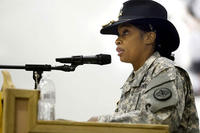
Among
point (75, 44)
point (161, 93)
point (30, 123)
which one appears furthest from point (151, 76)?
point (75, 44)

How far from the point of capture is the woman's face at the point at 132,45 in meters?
3.29

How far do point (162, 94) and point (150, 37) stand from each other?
2.71 ft

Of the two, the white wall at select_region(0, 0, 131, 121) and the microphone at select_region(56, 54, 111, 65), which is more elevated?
the white wall at select_region(0, 0, 131, 121)

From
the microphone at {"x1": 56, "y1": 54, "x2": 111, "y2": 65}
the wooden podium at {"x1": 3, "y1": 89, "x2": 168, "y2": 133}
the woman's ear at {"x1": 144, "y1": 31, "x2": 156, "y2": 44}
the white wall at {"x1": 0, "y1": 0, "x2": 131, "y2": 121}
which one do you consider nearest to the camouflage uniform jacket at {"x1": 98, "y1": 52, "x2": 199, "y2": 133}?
the woman's ear at {"x1": 144, "y1": 31, "x2": 156, "y2": 44}

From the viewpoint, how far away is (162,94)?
2570mm

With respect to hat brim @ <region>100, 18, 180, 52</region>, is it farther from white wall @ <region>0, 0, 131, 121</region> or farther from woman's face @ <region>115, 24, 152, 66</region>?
white wall @ <region>0, 0, 131, 121</region>

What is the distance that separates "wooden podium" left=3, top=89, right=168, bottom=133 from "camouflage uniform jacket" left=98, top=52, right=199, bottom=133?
1.29 feet

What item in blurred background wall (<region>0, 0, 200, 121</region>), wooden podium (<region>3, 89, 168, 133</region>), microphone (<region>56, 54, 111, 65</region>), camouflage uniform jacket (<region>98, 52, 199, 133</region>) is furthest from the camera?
blurred background wall (<region>0, 0, 200, 121</region>)

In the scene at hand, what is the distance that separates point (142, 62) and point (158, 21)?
29 centimetres

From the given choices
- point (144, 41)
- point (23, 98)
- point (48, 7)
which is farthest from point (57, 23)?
point (23, 98)

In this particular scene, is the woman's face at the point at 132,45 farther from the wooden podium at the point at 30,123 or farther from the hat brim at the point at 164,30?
the wooden podium at the point at 30,123

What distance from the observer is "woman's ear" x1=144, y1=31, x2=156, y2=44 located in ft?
10.9

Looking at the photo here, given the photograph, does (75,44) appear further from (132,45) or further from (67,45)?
(132,45)

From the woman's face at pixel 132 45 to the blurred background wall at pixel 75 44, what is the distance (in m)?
1.24
